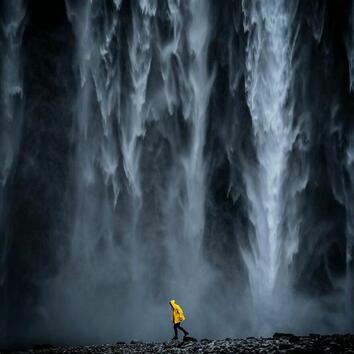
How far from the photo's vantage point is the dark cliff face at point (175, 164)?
101 ft

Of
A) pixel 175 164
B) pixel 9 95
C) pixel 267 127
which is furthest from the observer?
pixel 175 164

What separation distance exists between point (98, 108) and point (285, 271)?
569 inches

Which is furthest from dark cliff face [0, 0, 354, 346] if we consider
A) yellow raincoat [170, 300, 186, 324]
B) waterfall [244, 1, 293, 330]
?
yellow raincoat [170, 300, 186, 324]

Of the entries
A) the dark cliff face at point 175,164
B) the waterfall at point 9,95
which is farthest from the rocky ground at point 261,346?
the waterfall at point 9,95

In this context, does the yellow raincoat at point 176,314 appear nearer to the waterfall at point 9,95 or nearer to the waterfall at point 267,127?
the waterfall at point 267,127

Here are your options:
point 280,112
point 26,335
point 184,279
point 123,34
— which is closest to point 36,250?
point 26,335

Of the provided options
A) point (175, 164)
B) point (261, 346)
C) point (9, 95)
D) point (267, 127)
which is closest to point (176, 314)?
point (261, 346)

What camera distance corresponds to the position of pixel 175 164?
33.8m

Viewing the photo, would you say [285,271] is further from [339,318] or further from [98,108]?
[98,108]

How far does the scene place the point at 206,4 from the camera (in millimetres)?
35031

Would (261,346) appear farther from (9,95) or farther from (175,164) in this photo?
(9,95)

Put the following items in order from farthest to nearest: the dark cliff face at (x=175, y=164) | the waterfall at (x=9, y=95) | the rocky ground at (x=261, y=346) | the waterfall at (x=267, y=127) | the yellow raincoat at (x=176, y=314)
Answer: the waterfall at (x=9, y=95) < the waterfall at (x=267, y=127) < the dark cliff face at (x=175, y=164) < the yellow raincoat at (x=176, y=314) < the rocky ground at (x=261, y=346)

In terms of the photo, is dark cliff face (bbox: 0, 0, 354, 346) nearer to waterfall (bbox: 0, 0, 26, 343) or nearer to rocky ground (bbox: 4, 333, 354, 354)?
waterfall (bbox: 0, 0, 26, 343)

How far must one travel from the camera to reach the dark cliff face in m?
30.8
